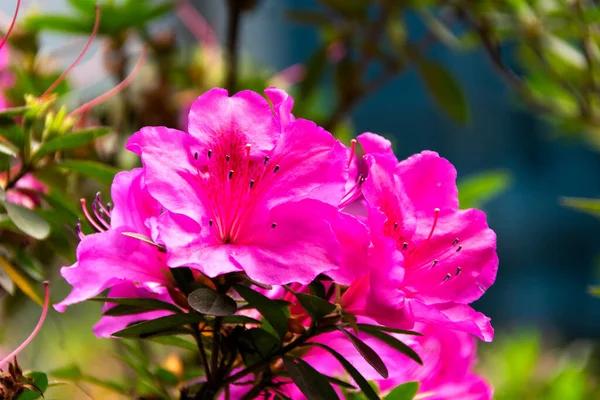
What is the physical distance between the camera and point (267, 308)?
47 cm

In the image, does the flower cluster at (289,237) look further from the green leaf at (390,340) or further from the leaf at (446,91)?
the leaf at (446,91)

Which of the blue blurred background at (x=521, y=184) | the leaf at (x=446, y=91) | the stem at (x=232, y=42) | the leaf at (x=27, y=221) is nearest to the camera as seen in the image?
the leaf at (x=27, y=221)

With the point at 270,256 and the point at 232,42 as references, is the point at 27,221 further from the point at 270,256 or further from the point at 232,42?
the point at 232,42

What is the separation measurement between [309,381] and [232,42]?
28.7 inches

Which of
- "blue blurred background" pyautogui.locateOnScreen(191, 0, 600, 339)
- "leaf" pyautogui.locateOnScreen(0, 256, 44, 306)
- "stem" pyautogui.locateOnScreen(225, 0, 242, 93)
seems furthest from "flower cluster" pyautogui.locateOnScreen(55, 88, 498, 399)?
"blue blurred background" pyautogui.locateOnScreen(191, 0, 600, 339)

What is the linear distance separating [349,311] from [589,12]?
0.71m

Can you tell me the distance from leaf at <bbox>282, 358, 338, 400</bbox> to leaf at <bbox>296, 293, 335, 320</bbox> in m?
0.04

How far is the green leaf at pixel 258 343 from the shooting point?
1.59 feet

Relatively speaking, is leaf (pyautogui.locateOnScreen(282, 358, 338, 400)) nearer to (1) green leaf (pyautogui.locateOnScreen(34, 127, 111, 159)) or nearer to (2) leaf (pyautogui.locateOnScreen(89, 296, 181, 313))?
(2) leaf (pyautogui.locateOnScreen(89, 296, 181, 313))

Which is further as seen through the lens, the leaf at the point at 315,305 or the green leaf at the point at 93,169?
the green leaf at the point at 93,169

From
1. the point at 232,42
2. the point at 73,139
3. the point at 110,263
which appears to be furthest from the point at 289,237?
the point at 232,42

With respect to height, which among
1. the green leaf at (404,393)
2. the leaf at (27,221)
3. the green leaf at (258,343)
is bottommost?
the green leaf at (404,393)

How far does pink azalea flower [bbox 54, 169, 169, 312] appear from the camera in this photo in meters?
Result: 0.47

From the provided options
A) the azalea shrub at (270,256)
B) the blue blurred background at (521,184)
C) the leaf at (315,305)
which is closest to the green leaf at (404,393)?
the azalea shrub at (270,256)
